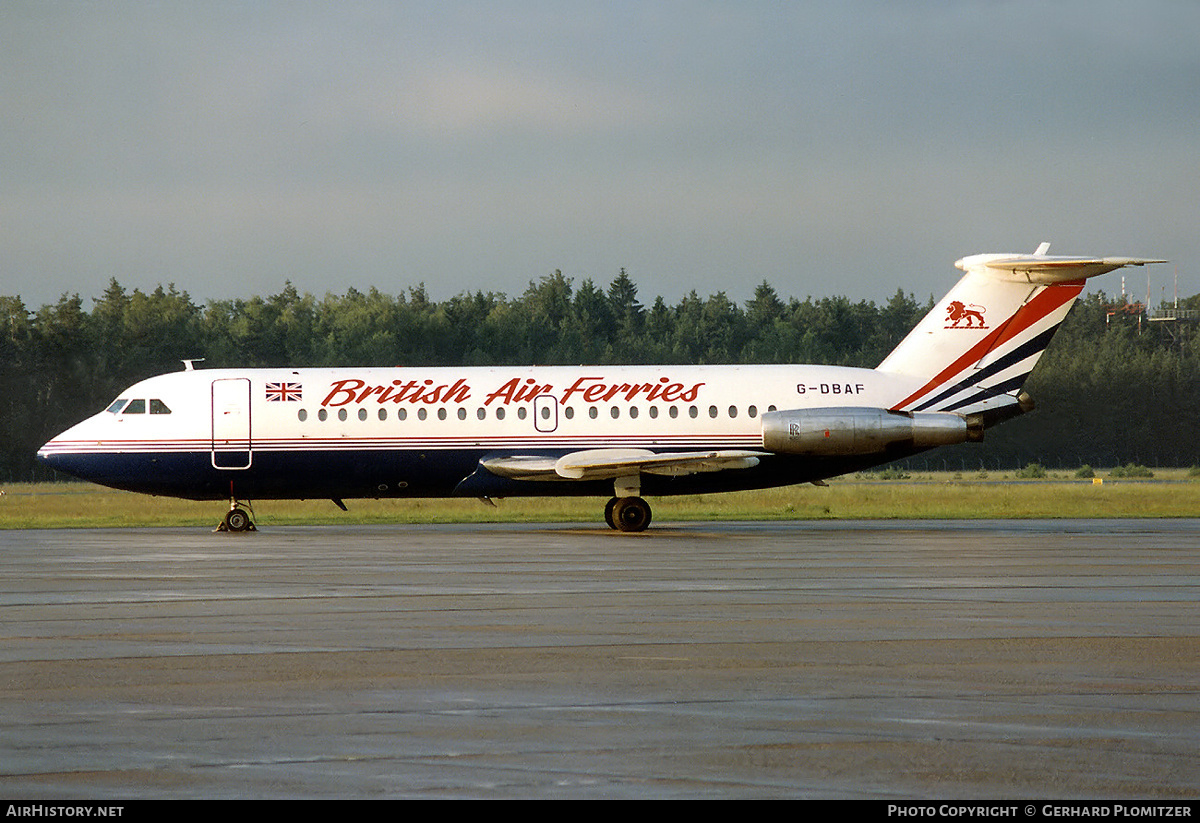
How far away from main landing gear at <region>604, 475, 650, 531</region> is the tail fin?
582cm

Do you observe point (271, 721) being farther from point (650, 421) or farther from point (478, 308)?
point (478, 308)

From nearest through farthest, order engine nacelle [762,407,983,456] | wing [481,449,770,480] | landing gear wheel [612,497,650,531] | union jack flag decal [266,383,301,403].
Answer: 1. wing [481,449,770,480]
2. engine nacelle [762,407,983,456]
3. landing gear wheel [612,497,650,531]
4. union jack flag decal [266,383,301,403]

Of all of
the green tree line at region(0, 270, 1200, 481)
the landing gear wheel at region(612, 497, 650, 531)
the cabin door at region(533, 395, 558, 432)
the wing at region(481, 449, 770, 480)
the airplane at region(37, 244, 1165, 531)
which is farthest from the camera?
the green tree line at region(0, 270, 1200, 481)

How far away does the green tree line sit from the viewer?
81.9 metres

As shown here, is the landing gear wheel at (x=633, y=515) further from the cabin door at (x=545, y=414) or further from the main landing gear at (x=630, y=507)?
the cabin door at (x=545, y=414)

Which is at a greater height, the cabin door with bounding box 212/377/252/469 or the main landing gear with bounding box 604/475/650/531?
the cabin door with bounding box 212/377/252/469

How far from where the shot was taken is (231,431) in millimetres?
31203

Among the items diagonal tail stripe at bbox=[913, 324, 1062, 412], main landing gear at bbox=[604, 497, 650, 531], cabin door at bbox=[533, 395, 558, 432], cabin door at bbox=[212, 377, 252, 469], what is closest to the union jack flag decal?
cabin door at bbox=[212, 377, 252, 469]

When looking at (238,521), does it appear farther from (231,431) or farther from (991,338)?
(991,338)

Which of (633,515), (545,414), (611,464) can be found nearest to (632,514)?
(633,515)

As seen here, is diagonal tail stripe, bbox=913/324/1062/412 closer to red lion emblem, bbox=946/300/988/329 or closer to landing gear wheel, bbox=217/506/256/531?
red lion emblem, bbox=946/300/988/329

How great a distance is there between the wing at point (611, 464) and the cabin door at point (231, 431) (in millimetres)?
4930

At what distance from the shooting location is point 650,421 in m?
31.3
